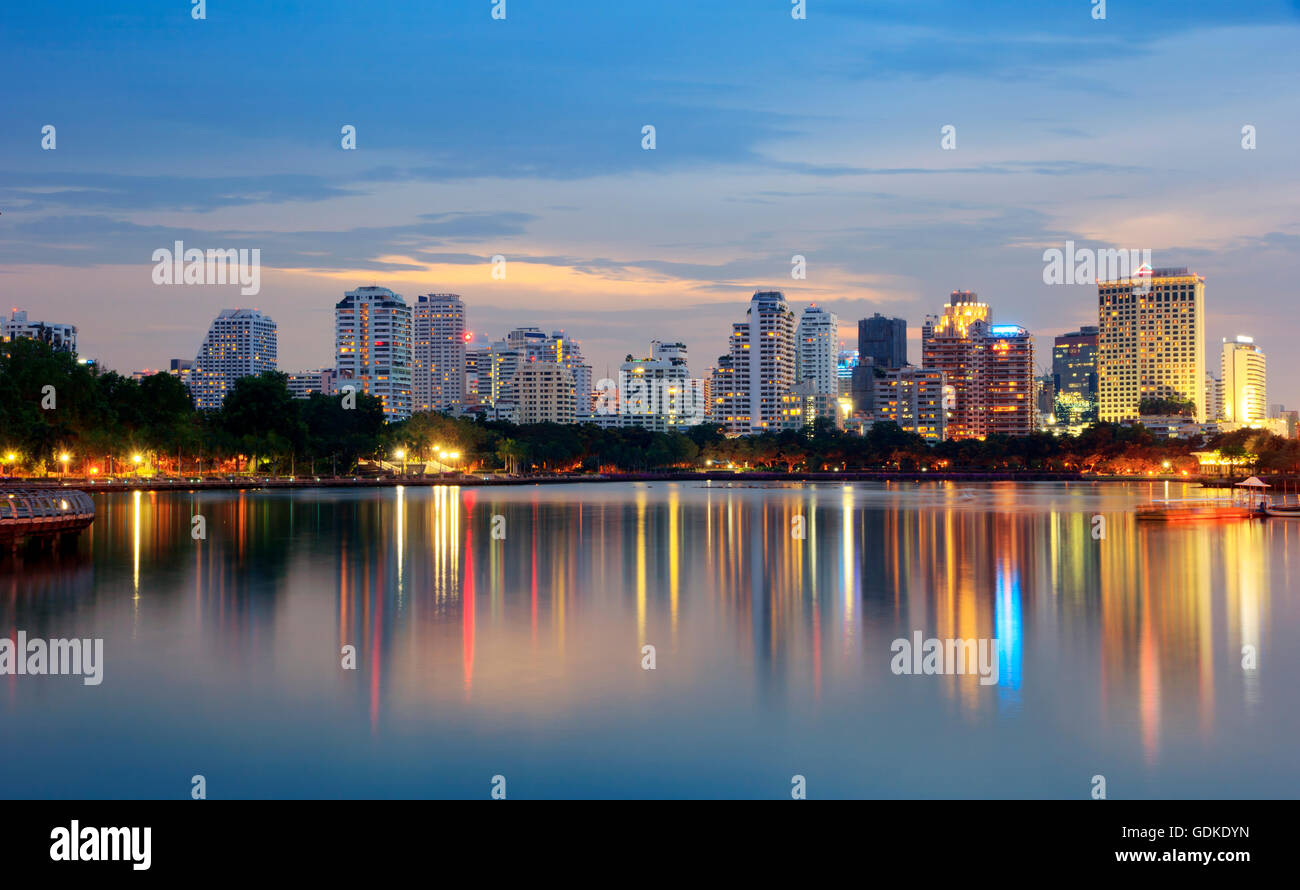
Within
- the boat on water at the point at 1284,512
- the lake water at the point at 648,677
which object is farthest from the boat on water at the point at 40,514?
the boat on water at the point at 1284,512

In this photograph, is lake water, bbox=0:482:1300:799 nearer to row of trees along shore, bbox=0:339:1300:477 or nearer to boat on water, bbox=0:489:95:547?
boat on water, bbox=0:489:95:547

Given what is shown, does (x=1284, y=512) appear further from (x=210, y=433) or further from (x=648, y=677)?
(x=210, y=433)

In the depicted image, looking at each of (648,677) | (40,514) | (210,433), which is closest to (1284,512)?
(648,677)

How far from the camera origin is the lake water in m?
15.3

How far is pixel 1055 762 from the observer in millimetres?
15656

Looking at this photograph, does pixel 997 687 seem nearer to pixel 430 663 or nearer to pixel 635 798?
pixel 635 798

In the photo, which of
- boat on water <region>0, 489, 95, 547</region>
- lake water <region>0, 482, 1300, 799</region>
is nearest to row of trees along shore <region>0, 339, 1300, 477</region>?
boat on water <region>0, 489, 95, 547</region>

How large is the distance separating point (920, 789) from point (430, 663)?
1103 centimetres

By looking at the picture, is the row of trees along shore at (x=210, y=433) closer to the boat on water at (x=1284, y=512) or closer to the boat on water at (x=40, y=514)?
the boat on water at (x=40, y=514)

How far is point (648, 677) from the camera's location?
2141 centimetres
